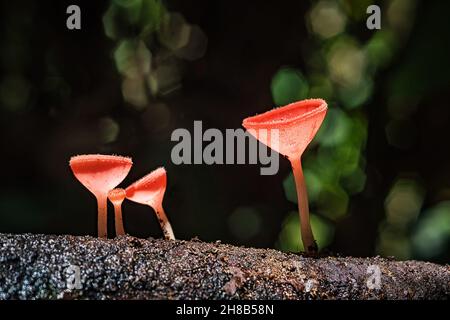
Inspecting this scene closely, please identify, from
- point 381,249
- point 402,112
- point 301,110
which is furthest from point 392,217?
point 301,110

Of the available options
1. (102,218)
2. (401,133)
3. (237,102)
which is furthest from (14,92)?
(401,133)

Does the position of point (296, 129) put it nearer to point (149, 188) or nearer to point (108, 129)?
point (149, 188)

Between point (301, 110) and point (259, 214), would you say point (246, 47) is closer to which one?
point (259, 214)

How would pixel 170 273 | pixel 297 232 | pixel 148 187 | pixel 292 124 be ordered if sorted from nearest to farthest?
1. pixel 170 273
2. pixel 292 124
3. pixel 148 187
4. pixel 297 232

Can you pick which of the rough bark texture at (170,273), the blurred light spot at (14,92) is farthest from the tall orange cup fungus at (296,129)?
the blurred light spot at (14,92)

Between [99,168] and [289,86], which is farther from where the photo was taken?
[289,86]
